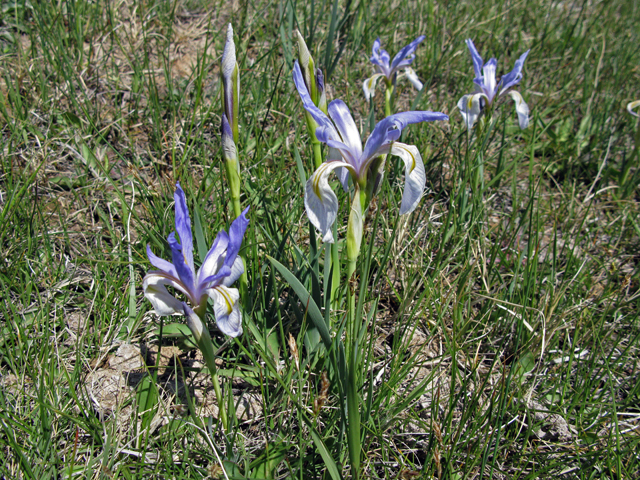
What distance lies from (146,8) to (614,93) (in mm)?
3715

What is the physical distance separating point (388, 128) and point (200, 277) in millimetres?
714

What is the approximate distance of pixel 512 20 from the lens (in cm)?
Answer: 406

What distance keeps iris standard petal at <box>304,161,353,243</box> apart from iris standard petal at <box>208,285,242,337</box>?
0.32m

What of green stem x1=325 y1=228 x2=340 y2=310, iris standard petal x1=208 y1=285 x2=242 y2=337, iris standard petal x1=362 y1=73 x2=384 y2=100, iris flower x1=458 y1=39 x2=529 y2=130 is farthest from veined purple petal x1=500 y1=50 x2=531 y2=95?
iris standard petal x1=208 y1=285 x2=242 y2=337

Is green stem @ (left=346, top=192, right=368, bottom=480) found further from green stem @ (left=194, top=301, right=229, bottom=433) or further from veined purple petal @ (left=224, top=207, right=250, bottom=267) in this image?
green stem @ (left=194, top=301, right=229, bottom=433)

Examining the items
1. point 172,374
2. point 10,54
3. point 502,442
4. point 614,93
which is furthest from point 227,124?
point 614,93

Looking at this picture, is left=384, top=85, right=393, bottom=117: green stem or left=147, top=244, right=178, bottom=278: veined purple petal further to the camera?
left=384, top=85, right=393, bottom=117: green stem

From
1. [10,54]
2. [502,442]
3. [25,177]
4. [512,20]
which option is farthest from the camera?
[512,20]

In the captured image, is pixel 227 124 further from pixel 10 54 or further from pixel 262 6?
pixel 262 6

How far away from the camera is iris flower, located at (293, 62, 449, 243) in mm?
1277

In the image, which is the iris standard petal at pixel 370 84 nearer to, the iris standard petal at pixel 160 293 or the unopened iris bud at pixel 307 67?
the unopened iris bud at pixel 307 67

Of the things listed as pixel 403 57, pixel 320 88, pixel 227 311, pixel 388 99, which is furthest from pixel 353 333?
pixel 403 57

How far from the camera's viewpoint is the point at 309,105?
133 centimetres

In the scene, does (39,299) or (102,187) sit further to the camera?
(102,187)
